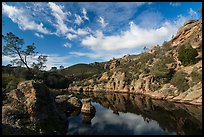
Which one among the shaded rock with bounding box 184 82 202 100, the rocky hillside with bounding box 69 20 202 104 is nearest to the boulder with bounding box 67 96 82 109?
the rocky hillside with bounding box 69 20 202 104

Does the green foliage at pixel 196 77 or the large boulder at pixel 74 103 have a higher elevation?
the green foliage at pixel 196 77

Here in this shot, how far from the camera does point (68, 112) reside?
43.1 metres

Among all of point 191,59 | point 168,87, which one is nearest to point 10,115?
point 168,87

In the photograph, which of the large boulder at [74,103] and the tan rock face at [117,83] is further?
the tan rock face at [117,83]

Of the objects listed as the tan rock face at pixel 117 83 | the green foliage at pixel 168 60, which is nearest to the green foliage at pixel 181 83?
the green foliage at pixel 168 60

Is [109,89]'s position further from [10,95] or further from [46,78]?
[10,95]

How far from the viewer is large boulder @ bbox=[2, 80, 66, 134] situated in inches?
936

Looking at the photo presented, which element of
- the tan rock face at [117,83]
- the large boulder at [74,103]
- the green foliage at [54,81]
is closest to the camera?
the large boulder at [74,103]

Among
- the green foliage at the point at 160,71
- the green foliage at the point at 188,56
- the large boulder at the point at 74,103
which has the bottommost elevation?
the large boulder at the point at 74,103

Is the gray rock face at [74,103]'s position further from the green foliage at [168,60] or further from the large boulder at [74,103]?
the green foliage at [168,60]

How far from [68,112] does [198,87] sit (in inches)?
1296

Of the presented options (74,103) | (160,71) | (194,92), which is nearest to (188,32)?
(160,71)

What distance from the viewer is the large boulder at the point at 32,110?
936 inches

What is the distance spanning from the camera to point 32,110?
84.2 ft
